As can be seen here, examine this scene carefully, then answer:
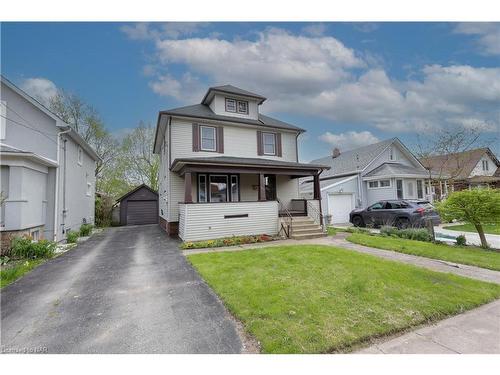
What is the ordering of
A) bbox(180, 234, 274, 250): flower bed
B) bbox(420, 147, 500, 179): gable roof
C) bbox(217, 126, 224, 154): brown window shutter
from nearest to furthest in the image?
bbox(180, 234, 274, 250): flower bed
bbox(217, 126, 224, 154): brown window shutter
bbox(420, 147, 500, 179): gable roof

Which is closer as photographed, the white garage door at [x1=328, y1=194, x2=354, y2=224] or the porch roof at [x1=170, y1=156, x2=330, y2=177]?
the porch roof at [x1=170, y1=156, x2=330, y2=177]

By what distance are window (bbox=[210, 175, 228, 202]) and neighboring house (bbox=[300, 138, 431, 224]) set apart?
8.34m

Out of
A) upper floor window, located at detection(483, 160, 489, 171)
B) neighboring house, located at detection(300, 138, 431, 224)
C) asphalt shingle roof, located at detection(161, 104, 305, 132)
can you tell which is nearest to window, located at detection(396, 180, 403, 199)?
neighboring house, located at detection(300, 138, 431, 224)

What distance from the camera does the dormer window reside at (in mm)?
14016

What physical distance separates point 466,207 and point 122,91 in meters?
16.9

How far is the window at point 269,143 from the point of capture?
46.7 feet

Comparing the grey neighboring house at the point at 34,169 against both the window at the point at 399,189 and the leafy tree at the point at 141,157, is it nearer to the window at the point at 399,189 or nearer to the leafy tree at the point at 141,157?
the leafy tree at the point at 141,157

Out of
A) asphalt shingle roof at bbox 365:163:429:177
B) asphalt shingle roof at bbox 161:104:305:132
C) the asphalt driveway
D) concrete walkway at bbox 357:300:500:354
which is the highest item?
asphalt shingle roof at bbox 161:104:305:132

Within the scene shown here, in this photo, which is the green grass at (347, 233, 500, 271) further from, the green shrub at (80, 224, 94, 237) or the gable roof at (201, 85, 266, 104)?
the green shrub at (80, 224, 94, 237)

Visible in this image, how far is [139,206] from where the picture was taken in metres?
20.0

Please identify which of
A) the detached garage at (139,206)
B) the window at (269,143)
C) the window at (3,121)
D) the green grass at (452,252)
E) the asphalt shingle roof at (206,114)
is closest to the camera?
the green grass at (452,252)

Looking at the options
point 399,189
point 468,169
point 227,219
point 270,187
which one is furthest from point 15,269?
point 468,169

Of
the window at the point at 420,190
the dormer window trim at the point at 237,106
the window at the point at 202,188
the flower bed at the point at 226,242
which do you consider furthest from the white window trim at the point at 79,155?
the window at the point at 420,190

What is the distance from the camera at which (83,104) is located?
821 inches
